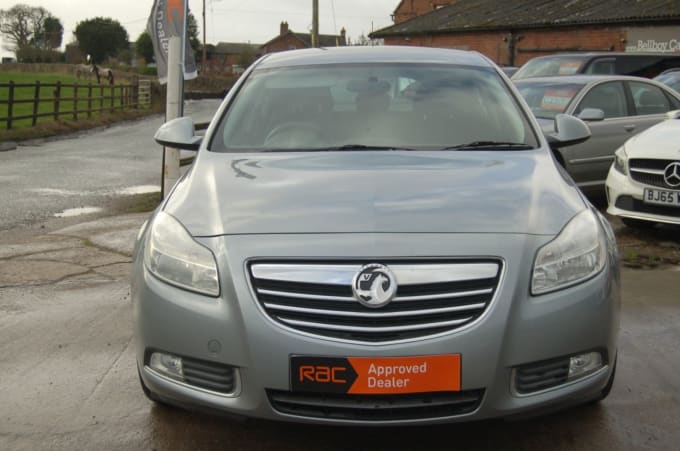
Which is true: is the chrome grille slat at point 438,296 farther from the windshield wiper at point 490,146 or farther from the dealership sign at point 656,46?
the dealership sign at point 656,46

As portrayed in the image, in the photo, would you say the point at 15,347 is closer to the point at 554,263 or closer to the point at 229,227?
the point at 229,227

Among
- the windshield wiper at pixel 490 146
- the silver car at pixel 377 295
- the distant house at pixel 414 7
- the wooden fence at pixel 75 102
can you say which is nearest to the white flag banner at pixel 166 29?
the windshield wiper at pixel 490 146

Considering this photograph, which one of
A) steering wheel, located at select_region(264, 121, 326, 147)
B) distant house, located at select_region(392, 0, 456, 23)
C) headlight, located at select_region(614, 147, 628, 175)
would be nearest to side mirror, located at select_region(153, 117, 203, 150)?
steering wheel, located at select_region(264, 121, 326, 147)

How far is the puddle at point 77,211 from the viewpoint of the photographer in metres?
9.34

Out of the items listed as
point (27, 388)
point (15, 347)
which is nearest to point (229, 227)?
point (27, 388)

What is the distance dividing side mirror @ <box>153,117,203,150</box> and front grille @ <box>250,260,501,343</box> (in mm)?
1489

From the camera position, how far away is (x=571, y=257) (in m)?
2.82

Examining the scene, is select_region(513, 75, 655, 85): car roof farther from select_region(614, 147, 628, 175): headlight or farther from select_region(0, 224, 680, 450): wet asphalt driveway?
select_region(0, 224, 680, 450): wet asphalt driveway

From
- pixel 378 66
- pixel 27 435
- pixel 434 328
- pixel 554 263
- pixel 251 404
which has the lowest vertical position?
pixel 27 435

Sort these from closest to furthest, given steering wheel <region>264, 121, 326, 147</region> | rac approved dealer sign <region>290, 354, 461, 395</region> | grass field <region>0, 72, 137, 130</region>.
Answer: rac approved dealer sign <region>290, 354, 461, 395</region> → steering wheel <region>264, 121, 326, 147</region> → grass field <region>0, 72, 137, 130</region>

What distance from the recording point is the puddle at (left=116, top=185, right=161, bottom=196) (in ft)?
37.4

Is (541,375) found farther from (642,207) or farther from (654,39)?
(654,39)

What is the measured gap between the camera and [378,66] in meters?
4.27

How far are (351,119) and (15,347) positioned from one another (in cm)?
210
